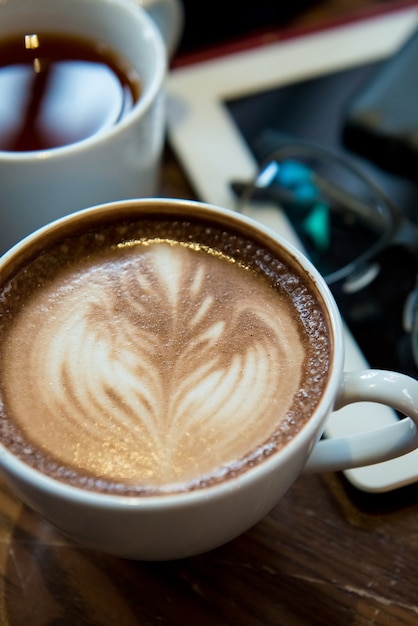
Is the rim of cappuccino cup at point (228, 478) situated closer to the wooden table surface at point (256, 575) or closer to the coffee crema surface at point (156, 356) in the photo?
the coffee crema surface at point (156, 356)

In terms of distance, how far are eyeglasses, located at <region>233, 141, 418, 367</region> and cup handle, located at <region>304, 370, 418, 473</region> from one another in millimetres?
303

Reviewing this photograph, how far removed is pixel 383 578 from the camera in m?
0.78

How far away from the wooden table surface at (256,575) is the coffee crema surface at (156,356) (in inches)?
7.1

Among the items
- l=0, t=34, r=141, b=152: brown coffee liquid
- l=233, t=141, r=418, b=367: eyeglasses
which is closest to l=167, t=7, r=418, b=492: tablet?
l=233, t=141, r=418, b=367: eyeglasses

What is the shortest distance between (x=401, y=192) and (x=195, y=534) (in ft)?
2.10

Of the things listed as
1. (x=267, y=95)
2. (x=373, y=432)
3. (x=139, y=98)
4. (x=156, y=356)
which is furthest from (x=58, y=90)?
(x=373, y=432)

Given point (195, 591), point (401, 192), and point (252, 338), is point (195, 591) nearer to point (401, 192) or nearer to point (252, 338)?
point (252, 338)

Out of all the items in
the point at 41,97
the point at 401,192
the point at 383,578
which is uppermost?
the point at 41,97

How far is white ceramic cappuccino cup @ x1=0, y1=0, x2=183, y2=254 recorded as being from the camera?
84 cm

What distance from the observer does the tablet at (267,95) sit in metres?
1.09

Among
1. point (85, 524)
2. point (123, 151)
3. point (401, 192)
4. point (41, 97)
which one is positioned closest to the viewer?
point (85, 524)

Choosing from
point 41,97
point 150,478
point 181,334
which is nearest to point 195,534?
point 150,478

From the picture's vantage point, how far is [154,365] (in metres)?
0.70

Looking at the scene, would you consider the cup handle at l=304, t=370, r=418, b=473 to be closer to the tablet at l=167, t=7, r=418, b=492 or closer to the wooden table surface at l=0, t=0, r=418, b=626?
the wooden table surface at l=0, t=0, r=418, b=626
